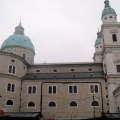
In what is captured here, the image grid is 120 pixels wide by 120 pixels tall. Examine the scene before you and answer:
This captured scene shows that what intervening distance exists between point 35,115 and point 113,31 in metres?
32.3

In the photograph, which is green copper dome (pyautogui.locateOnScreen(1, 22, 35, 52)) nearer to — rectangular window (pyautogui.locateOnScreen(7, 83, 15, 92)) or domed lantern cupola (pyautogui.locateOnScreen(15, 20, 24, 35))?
domed lantern cupola (pyautogui.locateOnScreen(15, 20, 24, 35))

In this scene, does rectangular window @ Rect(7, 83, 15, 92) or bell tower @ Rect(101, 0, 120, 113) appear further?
bell tower @ Rect(101, 0, 120, 113)

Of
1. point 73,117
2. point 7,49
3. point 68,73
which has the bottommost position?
point 73,117

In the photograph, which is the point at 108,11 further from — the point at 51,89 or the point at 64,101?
the point at 64,101

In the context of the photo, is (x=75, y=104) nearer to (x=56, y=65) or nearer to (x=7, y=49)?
(x=56, y=65)

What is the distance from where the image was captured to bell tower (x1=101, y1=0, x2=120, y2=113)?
37125 millimetres

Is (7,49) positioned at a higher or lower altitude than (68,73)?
higher

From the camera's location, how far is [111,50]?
40438 millimetres

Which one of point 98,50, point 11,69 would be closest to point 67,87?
point 11,69

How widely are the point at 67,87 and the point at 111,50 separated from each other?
13670 mm

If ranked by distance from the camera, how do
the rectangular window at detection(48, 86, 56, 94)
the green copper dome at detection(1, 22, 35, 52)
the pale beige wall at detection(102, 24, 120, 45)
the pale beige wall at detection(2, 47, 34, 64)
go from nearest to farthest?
the rectangular window at detection(48, 86, 56, 94) < the pale beige wall at detection(102, 24, 120, 45) < the pale beige wall at detection(2, 47, 34, 64) < the green copper dome at detection(1, 22, 35, 52)

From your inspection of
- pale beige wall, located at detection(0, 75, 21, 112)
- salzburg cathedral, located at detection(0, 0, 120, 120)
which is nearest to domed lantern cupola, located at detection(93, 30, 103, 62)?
salzburg cathedral, located at detection(0, 0, 120, 120)

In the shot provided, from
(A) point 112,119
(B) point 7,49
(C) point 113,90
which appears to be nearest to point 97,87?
(C) point 113,90

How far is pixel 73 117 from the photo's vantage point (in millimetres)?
36281
